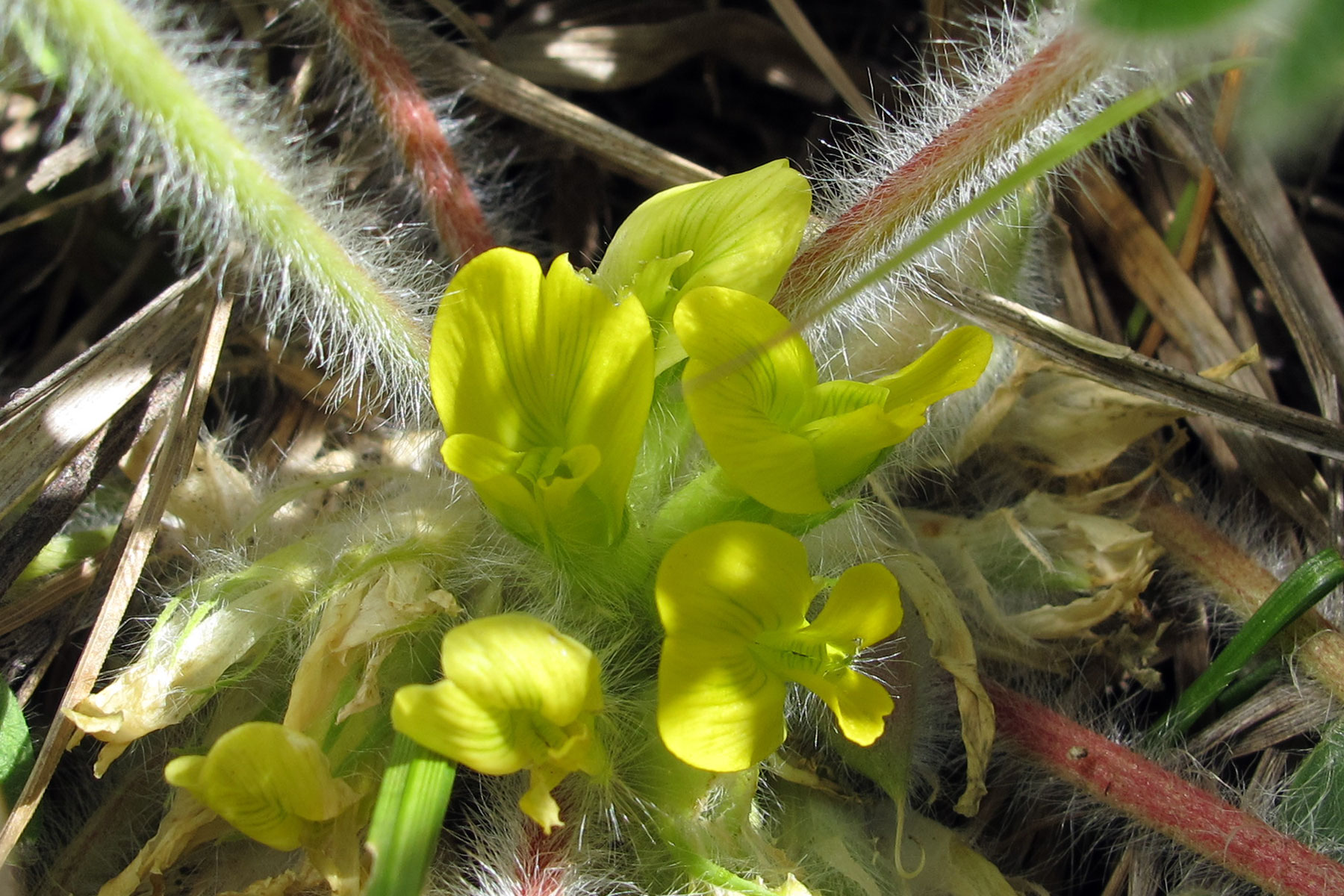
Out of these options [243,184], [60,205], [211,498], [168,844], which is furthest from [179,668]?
[60,205]

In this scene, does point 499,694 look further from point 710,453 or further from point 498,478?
point 710,453

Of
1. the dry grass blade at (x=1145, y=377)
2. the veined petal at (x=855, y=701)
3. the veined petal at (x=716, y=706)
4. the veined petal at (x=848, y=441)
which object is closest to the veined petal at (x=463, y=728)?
the veined petal at (x=716, y=706)

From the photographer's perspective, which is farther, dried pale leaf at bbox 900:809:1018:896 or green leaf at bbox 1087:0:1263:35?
dried pale leaf at bbox 900:809:1018:896

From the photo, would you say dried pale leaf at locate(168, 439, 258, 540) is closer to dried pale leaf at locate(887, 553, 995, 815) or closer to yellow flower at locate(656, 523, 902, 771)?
yellow flower at locate(656, 523, 902, 771)

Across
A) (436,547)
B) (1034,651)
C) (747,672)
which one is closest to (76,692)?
(436,547)

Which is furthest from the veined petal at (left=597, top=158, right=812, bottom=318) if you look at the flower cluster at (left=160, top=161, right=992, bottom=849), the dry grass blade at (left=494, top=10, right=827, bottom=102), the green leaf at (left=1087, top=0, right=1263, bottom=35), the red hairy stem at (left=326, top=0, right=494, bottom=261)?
the dry grass blade at (left=494, top=10, right=827, bottom=102)
